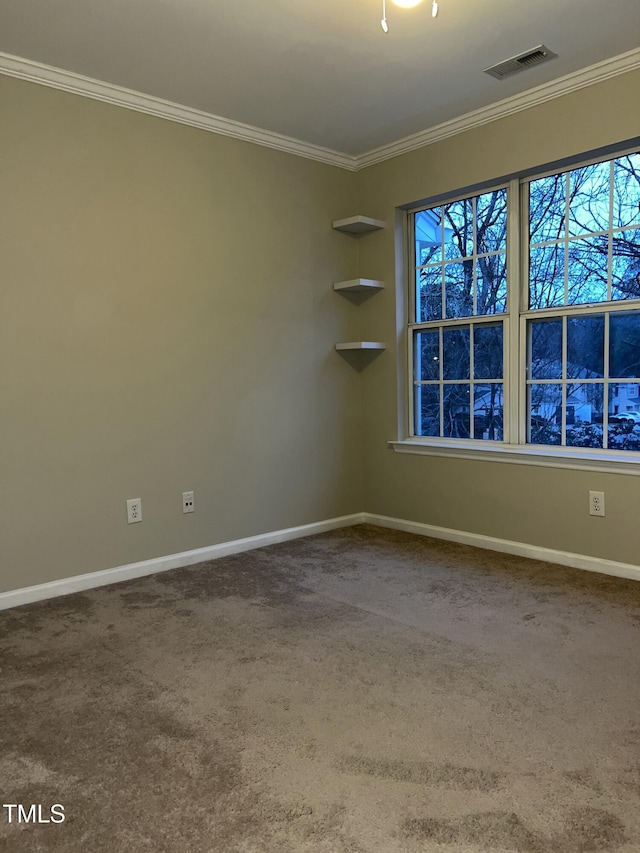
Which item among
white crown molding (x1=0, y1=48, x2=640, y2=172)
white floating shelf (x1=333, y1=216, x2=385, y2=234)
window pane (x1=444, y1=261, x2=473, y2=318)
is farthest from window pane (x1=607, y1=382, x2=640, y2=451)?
white floating shelf (x1=333, y1=216, x2=385, y2=234)

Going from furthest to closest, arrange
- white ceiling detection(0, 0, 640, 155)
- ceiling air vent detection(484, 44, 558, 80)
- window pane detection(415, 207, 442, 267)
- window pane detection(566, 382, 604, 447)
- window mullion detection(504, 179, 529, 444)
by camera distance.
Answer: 1. window pane detection(415, 207, 442, 267)
2. window mullion detection(504, 179, 529, 444)
3. window pane detection(566, 382, 604, 447)
4. ceiling air vent detection(484, 44, 558, 80)
5. white ceiling detection(0, 0, 640, 155)

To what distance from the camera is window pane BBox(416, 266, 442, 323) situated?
4.29m

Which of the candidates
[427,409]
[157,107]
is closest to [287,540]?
[427,409]

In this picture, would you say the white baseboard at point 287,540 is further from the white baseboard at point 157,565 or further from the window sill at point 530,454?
the window sill at point 530,454

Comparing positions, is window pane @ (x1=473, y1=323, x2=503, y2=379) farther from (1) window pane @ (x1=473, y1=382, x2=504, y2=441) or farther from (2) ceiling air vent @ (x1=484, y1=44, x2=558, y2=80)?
(2) ceiling air vent @ (x1=484, y1=44, x2=558, y2=80)

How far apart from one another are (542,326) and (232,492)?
7.05 feet

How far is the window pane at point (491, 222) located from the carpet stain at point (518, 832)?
3140mm

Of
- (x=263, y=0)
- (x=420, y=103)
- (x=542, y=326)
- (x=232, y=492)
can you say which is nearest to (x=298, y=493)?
(x=232, y=492)

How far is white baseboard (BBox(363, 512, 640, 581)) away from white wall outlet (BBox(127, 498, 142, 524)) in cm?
180

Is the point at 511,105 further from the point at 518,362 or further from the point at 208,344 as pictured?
the point at 208,344

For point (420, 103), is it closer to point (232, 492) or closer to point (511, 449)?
point (511, 449)

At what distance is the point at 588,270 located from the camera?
353 centimetres

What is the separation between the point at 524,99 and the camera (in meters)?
3.52

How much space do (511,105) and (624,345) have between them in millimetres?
1512
